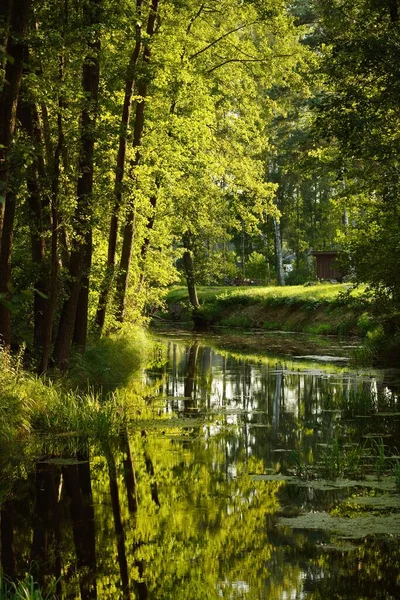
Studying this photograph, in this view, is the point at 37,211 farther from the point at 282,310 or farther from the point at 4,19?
the point at 282,310

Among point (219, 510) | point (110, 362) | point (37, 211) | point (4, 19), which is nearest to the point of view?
point (219, 510)

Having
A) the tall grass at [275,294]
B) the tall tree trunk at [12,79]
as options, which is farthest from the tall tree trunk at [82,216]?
the tall grass at [275,294]

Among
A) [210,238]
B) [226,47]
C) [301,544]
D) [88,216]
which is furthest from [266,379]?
[210,238]

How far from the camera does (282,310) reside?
49.3 m

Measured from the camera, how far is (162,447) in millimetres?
13633

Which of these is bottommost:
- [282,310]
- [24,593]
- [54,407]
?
[24,593]

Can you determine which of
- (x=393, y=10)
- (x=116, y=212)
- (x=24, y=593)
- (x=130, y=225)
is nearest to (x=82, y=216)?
(x=116, y=212)

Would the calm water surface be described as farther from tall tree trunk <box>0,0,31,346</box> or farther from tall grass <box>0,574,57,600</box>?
tall tree trunk <box>0,0,31,346</box>

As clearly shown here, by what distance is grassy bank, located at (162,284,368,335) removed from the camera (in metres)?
42.1

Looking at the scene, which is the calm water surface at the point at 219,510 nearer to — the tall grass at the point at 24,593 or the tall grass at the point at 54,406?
the tall grass at the point at 24,593

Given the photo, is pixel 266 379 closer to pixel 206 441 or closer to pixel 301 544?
pixel 206 441

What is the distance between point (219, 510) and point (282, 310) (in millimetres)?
39608

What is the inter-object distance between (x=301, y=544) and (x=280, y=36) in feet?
74.0

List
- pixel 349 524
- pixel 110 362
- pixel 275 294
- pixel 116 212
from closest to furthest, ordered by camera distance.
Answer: pixel 349 524 → pixel 116 212 → pixel 110 362 → pixel 275 294
